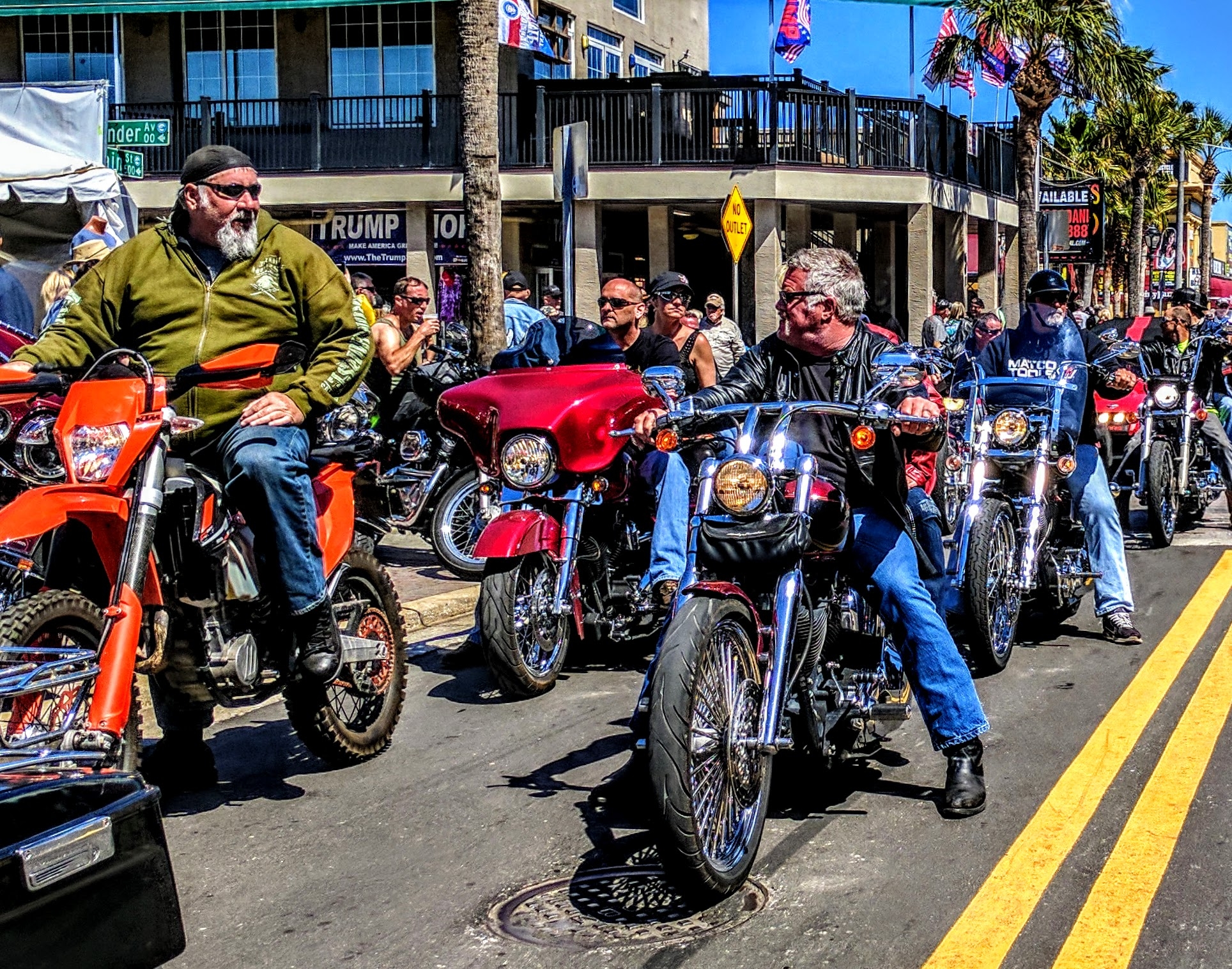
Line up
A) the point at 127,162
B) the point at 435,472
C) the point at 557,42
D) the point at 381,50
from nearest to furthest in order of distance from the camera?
1. the point at 435,472
2. the point at 127,162
3. the point at 381,50
4. the point at 557,42

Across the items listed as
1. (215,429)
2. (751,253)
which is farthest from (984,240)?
(215,429)

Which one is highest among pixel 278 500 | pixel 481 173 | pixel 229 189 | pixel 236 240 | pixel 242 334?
pixel 481 173

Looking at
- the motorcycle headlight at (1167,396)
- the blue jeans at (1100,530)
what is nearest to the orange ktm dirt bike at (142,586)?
the blue jeans at (1100,530)

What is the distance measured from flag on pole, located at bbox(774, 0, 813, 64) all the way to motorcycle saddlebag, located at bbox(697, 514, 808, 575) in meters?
25.7

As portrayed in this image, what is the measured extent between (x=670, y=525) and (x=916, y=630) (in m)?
2.59

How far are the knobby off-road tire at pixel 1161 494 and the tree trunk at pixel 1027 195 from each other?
16.9 m

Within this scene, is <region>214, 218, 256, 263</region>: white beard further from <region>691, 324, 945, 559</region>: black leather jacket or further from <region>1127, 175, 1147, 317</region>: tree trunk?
<region>1127, 175, 1147, 317</region>: tree trunk

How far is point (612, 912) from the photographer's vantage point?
437 centimetres

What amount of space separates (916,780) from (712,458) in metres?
1.64

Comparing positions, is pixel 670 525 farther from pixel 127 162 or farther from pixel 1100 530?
pixel 127 162

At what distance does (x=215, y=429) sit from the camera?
5359 millimetres

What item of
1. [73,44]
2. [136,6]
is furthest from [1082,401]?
[73,44]

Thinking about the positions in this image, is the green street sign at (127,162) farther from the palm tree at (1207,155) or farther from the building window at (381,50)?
the palm tree at (1207,155)

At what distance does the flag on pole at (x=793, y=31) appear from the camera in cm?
2914
